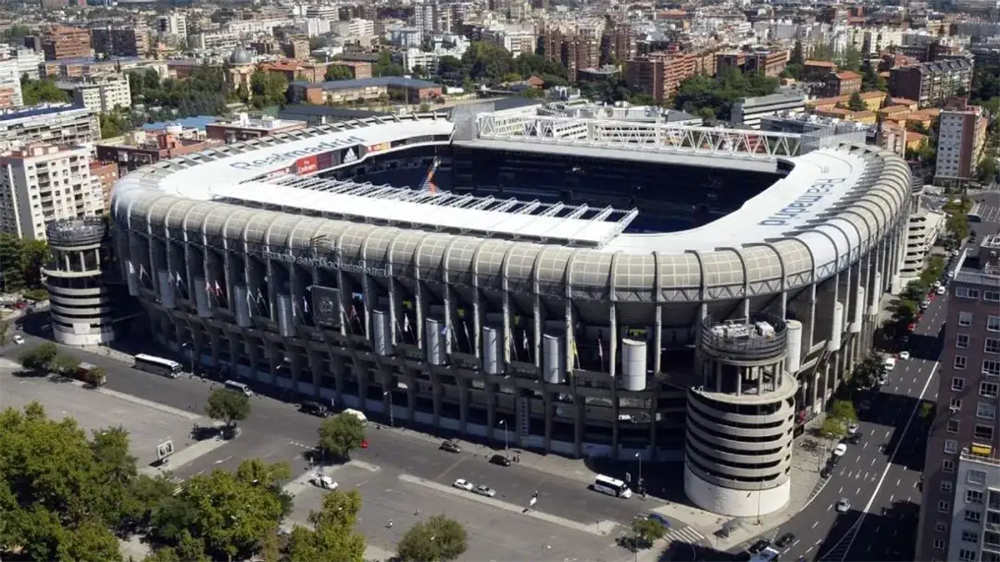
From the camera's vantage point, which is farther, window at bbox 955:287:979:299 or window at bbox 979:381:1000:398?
window at bbox 955:287:979:299

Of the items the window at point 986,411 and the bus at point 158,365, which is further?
the bus at point 158,365

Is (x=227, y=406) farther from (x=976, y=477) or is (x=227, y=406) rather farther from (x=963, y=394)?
(x=976, y=477)

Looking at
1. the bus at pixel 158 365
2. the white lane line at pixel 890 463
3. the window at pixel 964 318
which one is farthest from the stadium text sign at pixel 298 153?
the window at pixel 964 318

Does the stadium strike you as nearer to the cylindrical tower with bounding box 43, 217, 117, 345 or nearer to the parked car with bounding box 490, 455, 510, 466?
the cylindrical tower with bounding box 43, 217, 117, 345

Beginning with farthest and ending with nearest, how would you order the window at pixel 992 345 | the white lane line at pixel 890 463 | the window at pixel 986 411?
1. the white lane line at pixel 890 463
2. the window at pixel 992 345
3. the window at pixel 986 411

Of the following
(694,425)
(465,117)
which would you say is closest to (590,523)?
(694,425)

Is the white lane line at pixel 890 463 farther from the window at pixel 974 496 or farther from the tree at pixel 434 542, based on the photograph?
the tree at pixel 434 542

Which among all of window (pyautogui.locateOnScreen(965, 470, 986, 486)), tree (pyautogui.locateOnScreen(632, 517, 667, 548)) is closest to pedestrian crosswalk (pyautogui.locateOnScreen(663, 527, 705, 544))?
tree (pyautogui.locateOnScreen(632, 517, 667, 548))
